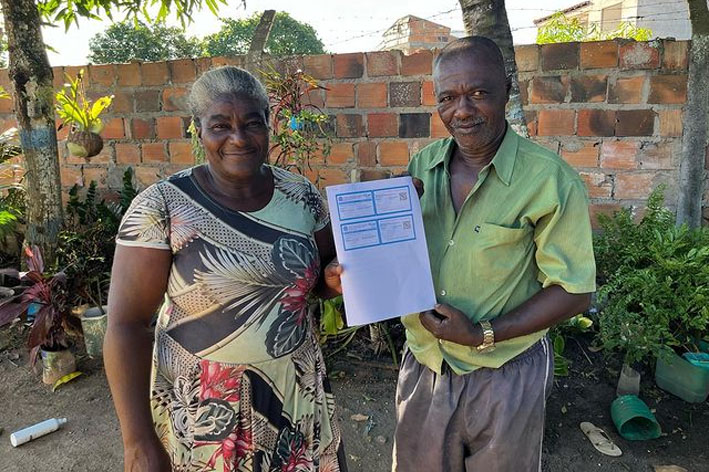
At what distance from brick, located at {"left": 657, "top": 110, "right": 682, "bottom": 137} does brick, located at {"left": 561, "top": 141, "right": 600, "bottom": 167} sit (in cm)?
39

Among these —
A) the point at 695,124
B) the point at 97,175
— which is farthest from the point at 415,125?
the point at 97,175

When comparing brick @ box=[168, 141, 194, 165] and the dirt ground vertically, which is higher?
brick @ box=[168, 141, 194, 165]

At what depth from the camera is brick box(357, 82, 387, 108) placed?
3691 mm

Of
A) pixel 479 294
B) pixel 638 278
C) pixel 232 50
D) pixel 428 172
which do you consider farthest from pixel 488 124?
pixel 232 50

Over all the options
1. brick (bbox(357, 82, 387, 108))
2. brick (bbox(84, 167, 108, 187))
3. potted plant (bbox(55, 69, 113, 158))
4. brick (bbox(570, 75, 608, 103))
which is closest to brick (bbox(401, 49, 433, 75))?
brick (bbox(357, 82, 387, 108))

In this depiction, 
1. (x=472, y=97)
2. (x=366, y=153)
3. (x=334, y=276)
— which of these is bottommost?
(x=334, y=276)

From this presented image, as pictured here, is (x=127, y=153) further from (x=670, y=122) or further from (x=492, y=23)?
(x=670, y=122)

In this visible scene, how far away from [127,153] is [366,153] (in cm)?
211

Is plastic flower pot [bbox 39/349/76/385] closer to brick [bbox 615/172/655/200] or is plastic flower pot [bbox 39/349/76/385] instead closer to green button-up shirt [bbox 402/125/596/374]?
green button-up shirt [bbox 402/125/596/374]

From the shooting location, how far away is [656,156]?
3.33m

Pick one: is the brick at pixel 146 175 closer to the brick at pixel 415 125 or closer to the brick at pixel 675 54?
the brick at pixel 415 125

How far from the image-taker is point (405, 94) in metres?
3.66

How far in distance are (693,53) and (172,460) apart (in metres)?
3.57

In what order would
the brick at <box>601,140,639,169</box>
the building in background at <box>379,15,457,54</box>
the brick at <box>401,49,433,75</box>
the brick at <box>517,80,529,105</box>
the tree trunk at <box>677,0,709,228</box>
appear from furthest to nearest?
1. the building in background at <box>379,15,457,54</box>
2. the brick at <box>401,49,433,75</box>
3. the brick at <box>517,80,529,105</box>
4. the brick at <box>601,140,639,169</box>
5. the tree trunk at <box>677,0,709,228</box>
